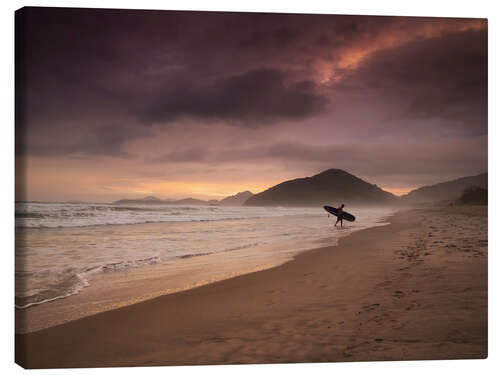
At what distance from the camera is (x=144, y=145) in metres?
3.93

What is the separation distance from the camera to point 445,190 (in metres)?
4.45

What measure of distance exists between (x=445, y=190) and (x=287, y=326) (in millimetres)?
2877

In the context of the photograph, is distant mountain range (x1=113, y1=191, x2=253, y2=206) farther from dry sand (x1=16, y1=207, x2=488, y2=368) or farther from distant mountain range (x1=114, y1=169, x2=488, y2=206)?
dry sand (x1=16, y1=207, x2=488, y2=368)

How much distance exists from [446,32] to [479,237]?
249 centimetres

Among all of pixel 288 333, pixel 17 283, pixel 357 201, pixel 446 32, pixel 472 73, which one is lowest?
pixel 288 333

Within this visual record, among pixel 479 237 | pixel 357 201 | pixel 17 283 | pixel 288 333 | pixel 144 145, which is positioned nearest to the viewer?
pixel 288 333

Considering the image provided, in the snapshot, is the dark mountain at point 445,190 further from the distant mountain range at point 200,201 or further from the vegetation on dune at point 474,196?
the distant mountain range at point 200,201

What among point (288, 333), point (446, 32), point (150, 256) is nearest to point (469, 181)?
point (446, 32)

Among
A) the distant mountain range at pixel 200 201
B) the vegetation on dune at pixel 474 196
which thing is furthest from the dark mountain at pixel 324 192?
the vegetation on dune at pixel 474 196

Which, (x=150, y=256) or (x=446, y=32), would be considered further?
(x=150, y=256)

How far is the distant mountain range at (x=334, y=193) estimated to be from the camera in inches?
168

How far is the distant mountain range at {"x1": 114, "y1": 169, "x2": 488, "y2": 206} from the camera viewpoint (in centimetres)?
427

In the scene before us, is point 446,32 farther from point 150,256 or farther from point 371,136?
point 150,256

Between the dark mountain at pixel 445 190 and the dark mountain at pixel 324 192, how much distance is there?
25 cm
